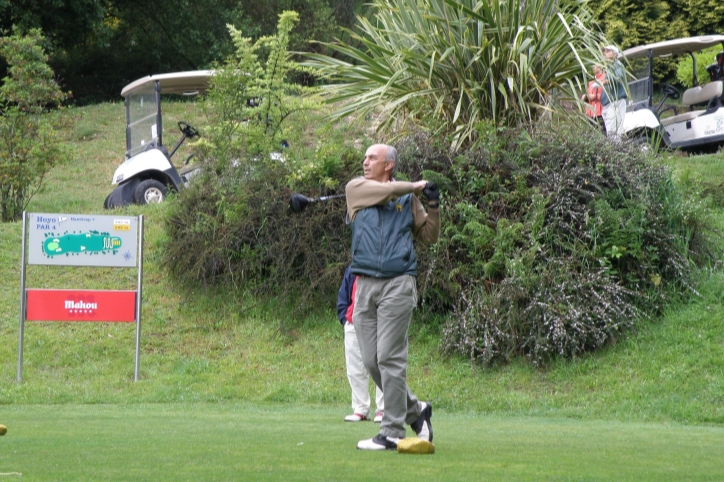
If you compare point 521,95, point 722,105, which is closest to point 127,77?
point 722,105

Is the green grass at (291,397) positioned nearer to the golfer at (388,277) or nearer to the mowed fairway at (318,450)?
the mowed fairway at (318,450)

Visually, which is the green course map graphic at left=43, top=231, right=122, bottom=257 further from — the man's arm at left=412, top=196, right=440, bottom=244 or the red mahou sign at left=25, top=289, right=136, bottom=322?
the man's arm at left=412, top=196, right=440, bottom=244

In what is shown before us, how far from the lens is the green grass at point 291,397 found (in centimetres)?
509

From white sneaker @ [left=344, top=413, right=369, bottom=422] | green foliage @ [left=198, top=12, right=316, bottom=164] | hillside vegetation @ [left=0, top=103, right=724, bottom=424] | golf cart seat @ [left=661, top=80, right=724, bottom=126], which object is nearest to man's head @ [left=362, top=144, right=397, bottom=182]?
white sneaker @ [left=344, top=413, right=369, bottom=422]

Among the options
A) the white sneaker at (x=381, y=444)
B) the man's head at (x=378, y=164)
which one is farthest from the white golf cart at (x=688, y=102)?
the white sneaker at (x=381, y=444)

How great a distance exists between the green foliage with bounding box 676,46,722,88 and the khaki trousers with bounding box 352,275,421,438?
847 inches

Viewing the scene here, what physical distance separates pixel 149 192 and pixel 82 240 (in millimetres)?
5660

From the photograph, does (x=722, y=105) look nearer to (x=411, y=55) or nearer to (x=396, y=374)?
(x=411, y=55)

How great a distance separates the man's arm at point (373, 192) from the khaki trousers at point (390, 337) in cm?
43

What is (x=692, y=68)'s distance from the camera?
26.1m

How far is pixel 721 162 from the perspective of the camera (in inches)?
648

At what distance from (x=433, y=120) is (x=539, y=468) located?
8402 millimetres

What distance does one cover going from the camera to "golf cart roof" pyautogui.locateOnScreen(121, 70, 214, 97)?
17688 mm

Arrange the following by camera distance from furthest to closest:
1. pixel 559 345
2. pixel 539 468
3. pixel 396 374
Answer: pixel 559 345 → pixel 396 374 → pixel 539 468
